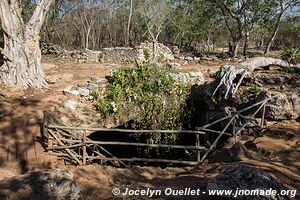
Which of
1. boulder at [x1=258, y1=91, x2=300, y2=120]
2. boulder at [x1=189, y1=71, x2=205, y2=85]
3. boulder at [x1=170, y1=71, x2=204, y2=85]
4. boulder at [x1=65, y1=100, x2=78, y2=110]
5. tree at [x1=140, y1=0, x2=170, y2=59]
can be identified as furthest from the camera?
tree at [x1=140, y1=0, x2=170, y2=59]

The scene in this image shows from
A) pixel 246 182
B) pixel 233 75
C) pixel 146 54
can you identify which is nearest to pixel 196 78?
pixel 233 75

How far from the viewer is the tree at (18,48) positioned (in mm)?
11172

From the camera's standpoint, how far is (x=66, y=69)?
1462 centimetres

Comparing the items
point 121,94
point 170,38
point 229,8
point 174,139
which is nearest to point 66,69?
point 121,94

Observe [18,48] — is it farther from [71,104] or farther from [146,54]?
[146,54]

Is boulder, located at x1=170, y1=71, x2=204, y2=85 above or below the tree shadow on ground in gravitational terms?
above

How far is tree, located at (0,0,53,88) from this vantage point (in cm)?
1117

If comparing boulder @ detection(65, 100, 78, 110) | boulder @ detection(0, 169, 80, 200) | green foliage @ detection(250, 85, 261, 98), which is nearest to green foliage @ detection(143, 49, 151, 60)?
boulder @ detection(65, 100, 78, 110)

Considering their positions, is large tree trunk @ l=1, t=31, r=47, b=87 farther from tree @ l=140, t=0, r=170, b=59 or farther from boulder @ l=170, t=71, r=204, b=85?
tree @ l=140, t=0, r=170, b=59

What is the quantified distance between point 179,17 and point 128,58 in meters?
9.97

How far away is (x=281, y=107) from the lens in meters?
8.55

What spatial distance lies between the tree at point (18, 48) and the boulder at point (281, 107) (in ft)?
24.1

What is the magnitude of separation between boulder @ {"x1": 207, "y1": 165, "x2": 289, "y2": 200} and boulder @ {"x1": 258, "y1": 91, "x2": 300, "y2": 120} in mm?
4802

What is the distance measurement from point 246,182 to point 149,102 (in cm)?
715
